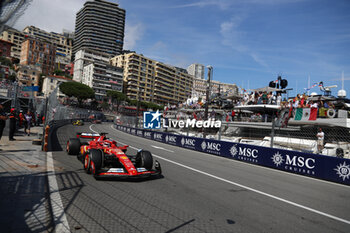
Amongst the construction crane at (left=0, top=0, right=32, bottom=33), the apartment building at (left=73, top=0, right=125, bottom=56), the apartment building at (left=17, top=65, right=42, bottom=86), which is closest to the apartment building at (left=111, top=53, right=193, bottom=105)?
the apartment building at (left=73, top=0, right=125, bottom=56)

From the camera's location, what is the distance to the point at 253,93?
27.6m

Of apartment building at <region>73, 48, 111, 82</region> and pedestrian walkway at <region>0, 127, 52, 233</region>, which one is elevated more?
apartment building at <region>73, 48, 111, 82</region>

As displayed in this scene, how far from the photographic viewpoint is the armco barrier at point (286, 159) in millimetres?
8836

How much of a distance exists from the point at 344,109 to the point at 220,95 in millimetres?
16681

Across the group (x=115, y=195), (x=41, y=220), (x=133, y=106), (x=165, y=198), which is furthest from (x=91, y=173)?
(x=133, y=106)

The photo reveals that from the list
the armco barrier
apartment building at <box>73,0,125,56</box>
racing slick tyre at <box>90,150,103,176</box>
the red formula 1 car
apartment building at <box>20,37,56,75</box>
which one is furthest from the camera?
apartment building at <box>73,0,125,56</box>

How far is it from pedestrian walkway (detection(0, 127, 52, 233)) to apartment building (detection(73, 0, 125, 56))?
453ft

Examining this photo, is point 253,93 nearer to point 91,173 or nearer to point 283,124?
point 283,124

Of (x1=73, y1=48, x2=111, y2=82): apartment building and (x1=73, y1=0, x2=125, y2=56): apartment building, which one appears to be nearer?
(x1=73, y1=48, x2=111, y2=82): apartment building

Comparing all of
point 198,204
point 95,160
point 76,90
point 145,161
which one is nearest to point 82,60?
point 76,90

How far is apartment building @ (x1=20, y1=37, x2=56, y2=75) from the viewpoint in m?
106

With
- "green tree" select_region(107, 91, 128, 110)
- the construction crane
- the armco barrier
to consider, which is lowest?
the armco barrier

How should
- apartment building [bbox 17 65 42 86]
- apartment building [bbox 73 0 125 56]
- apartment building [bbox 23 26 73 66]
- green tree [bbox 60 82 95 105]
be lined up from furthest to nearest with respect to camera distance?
1. apartment building [bbox 73 0 125 56]
2. apartment building [bbox 23 26 73 66]
3. apartment building [bbox 17 65 42 86]
4. green tree [bbox 60 82 95 105]

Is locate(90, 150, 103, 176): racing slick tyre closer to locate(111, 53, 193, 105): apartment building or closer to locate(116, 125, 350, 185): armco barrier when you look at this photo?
locate(116, 125, 350, 185): armco barrier
